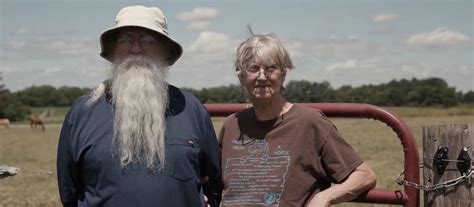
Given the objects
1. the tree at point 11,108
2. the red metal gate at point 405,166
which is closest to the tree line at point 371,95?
the tree at point 11,108

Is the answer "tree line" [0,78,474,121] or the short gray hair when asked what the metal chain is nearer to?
the short gray hair

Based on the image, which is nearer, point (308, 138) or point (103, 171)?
point (103, 171)

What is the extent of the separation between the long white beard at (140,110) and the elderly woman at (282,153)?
44 cm

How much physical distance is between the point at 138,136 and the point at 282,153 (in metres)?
0.71

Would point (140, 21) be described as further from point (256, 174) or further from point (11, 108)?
point (11, 108)

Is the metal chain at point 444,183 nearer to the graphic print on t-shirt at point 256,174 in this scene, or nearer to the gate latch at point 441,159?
the gate latch at point 441,159

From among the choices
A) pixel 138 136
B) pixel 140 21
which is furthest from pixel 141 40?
pixel 138 136

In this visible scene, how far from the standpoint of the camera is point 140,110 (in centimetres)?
314

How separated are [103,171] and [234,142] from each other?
71 cm

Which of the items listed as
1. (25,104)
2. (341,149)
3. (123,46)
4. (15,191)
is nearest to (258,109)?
(341,149)

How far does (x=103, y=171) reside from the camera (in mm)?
3002

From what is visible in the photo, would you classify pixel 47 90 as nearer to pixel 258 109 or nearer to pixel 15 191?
pixel 15 191

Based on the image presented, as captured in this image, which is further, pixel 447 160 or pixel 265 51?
pixel 447 160

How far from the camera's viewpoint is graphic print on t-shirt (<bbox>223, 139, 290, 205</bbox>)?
3219 millimetres
